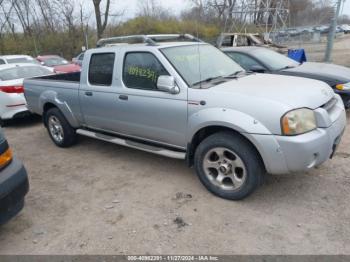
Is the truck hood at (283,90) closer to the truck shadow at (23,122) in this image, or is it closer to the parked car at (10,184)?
the parked car at (10,184)

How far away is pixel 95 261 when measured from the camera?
106 inches

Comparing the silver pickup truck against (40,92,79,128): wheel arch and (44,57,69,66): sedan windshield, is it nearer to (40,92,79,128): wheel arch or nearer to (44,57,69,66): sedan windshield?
(40,92,79,128): wheel arch

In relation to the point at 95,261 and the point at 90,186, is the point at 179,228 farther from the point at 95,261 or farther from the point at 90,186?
the point at 90,186

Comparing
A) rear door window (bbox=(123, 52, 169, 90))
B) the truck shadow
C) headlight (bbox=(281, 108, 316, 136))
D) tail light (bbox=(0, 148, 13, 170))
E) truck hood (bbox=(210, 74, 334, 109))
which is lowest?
the truck shadow

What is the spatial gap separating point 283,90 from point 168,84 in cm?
127

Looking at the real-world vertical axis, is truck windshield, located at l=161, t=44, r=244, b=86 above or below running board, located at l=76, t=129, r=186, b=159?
above

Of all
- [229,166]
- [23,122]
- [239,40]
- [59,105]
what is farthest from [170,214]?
[239,40]

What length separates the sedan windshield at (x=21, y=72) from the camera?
24.0 feet

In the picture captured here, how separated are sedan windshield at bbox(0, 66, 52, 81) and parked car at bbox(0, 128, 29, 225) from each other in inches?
200

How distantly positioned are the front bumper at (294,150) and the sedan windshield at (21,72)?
21.7 ft

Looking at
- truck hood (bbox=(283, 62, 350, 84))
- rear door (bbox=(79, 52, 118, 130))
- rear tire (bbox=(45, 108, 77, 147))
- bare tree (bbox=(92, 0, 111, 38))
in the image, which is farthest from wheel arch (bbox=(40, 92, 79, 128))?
bare tree (bbox=(92, 0, 111, 38))

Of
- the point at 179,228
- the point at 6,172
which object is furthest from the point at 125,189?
the point at 6,172

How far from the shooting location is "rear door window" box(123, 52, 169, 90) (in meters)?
3.83

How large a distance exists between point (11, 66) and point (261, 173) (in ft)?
23.3
